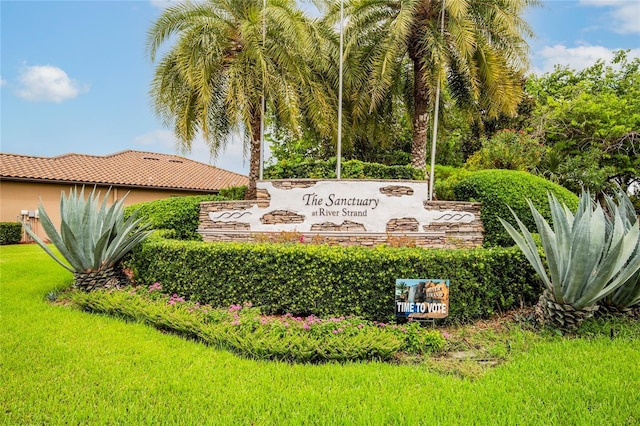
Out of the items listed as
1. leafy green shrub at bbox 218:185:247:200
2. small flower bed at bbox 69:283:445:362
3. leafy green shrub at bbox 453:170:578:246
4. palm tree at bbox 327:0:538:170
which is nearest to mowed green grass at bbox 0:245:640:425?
small flower bed at bbox 69:283:445:362

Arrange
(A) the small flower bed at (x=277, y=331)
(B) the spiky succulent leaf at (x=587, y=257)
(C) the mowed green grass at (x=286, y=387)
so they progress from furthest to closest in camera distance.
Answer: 1. (B) the spiky succulent leaf at (x=587, y=257)
2. (A) the small flower bed at (x=277, y=331)
3. (C) the mowed green grass at (x=286, y=387)

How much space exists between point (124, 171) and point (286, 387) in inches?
843

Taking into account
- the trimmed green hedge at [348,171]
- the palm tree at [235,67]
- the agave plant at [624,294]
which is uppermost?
the palm tree at [235,67]

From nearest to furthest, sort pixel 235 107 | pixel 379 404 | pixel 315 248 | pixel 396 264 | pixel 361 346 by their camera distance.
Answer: pixel 379 404, pixel 361 346, pixel 396 264, pixel 315 248, pixel 235 107

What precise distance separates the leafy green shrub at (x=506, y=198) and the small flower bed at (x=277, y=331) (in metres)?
5.00

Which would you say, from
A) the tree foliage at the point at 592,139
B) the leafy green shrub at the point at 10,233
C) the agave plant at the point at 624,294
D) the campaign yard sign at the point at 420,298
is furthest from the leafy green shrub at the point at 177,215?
the tree foliage at the point at 592,139

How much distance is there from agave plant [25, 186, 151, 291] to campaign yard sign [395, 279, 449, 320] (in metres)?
5.11

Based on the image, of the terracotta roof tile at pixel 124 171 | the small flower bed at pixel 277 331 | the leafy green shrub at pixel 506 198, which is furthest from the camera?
the terracotta roof tile at pixel 124 171

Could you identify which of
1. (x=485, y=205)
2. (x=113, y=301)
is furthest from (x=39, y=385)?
(x=485, y=205)

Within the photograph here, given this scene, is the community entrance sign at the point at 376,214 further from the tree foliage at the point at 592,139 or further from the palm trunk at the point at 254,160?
the tree foliage at the point at 592,139

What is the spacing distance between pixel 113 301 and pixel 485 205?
8.14 metres

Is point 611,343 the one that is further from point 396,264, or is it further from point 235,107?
point 235,107

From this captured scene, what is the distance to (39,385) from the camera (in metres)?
3.80

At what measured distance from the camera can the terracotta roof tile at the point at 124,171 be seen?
1892 cm
